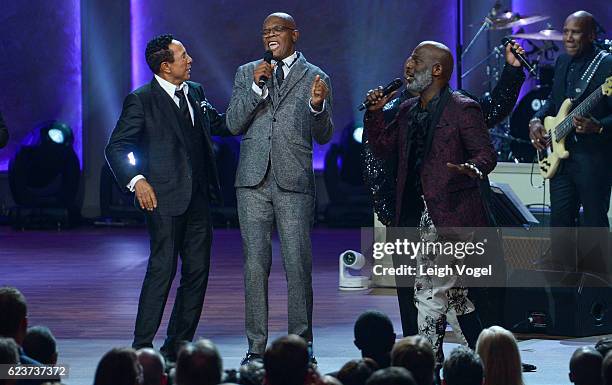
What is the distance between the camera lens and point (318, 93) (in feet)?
17.6

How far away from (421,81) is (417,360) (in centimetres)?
186

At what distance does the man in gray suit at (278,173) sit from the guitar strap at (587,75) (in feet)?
7.18

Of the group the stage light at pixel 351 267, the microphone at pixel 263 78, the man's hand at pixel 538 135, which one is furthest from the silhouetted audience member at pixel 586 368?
the stage light at pixel 351 267

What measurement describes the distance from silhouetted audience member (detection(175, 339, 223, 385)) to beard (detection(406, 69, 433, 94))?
83.4 inches

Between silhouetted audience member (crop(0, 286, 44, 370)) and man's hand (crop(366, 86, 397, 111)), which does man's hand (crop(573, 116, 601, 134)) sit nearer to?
man's hand (crop(366, 86, 397, 111))

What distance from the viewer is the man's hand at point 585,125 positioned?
6.84m

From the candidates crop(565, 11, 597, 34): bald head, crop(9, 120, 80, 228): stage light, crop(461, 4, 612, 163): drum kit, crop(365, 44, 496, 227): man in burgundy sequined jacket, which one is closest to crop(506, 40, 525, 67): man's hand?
crop(365, 44, 496, 227): man in burgundy sequined jacket

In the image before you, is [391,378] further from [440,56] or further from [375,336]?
[440,56]

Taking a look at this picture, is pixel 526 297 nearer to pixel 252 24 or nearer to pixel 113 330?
pixel 113 330

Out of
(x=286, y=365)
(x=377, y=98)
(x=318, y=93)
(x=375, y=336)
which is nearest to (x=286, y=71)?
(x=318, y=93)

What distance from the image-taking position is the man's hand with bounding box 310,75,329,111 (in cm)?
536

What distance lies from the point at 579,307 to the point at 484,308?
124 centimetres

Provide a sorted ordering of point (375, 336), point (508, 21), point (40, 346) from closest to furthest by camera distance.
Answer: point (40, 346)
point (375, 336)
point (508, 21)

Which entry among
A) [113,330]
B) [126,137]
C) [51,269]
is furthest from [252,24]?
[126,137]
